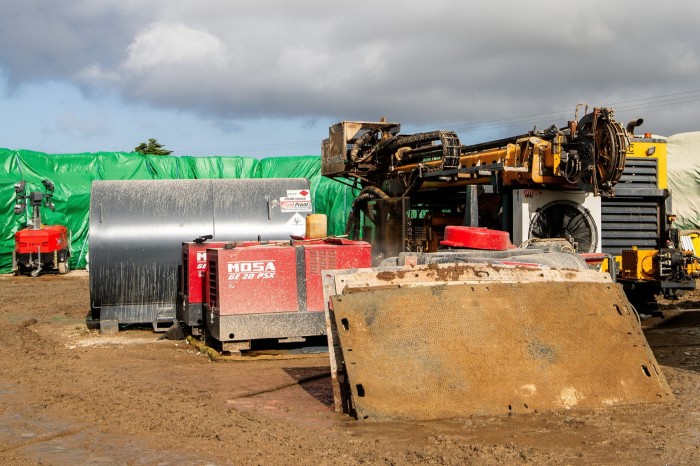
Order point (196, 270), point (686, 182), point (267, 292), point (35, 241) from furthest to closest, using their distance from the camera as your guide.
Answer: point (686, 182) < point (35, 241) < point (196, 270) < point (267, 292)

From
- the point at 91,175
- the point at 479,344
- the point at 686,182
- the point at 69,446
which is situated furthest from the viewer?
the point at 686,182

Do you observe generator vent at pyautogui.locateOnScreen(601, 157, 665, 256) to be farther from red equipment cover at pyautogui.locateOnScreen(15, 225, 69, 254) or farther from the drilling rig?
red equipment cover at pyautogui.locateOnScreen(15, 225, 69, 254)

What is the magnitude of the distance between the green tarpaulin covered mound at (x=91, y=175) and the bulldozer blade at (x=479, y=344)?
61.9ft

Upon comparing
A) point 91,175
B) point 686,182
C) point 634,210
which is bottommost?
point 634,210

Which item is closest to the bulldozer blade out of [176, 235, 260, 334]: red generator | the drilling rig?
the drilling rig

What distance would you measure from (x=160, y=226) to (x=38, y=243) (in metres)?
12.3

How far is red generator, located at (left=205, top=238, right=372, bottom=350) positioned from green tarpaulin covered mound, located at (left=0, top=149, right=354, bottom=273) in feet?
52.4

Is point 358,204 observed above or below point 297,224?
above

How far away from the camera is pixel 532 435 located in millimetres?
5785

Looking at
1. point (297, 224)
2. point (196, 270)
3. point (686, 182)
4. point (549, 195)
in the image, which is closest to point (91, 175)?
point (297, 224)

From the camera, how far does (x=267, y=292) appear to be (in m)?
9.77

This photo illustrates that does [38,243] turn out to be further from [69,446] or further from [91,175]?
[69,446]

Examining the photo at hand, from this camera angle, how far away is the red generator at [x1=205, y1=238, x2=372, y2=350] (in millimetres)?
9672

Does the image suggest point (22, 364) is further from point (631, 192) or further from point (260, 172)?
point (260, 172)
